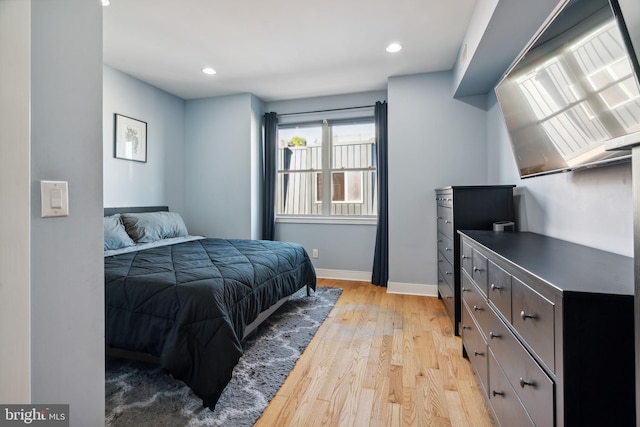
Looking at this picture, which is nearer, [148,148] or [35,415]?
[35,415]

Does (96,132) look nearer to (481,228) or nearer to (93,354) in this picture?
(93,354)

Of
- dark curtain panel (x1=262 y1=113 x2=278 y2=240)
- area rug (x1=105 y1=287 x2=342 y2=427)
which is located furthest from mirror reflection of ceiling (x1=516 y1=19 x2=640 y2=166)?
dark curtain panel (x1=262 y1=113 x2=278 y2=240)

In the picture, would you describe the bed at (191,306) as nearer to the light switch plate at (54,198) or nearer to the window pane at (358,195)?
the light switch plate at (54,198)

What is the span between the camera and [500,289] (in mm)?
1227

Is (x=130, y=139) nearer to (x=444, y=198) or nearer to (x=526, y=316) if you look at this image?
(x=444, y=198)

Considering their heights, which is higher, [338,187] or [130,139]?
[130,139]

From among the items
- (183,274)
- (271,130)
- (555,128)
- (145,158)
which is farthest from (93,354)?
(271,130)

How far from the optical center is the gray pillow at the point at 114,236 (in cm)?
270

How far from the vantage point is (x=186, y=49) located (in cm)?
294

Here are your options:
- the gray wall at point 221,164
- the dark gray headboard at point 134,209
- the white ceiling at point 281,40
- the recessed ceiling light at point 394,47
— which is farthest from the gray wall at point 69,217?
the gray wall at point 221,164

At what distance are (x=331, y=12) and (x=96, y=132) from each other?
2.14 metres

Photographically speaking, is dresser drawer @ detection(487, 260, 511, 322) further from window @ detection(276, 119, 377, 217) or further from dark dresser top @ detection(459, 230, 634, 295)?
window @ detection(276, 119, 377, 217)

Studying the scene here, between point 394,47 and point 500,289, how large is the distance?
2.54 meters

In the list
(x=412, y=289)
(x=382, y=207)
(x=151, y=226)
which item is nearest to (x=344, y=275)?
(x=412, y=289)
